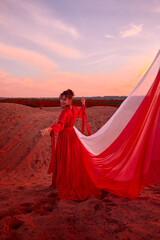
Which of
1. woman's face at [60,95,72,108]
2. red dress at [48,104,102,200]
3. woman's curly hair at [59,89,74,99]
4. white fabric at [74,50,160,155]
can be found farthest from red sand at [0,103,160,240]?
woman's curly hair at [59,89,74,99]

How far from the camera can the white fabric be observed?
2.75 metres

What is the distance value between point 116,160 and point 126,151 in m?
0.29

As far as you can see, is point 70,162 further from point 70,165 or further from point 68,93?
point 68,93

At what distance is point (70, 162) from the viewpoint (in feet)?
10.2

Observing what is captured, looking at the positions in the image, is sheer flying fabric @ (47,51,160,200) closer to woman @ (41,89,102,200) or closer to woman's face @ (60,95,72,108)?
woman @ (41,89,102,200)

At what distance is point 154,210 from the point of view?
→ 2328mm

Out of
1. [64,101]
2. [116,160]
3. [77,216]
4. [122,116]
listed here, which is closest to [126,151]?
[116,160]

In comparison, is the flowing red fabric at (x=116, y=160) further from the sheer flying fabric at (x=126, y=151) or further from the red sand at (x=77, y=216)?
the red sand at (x=77, y=216)

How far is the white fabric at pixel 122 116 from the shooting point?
275 cm

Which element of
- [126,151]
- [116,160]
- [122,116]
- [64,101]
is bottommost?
[116,160]

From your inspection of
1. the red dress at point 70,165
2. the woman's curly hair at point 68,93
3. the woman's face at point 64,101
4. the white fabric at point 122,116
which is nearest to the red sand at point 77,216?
the red dress at point 70,165

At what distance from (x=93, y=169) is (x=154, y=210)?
1171 millimetres

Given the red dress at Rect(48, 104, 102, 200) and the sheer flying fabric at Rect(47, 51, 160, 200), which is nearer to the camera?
the sheer flying fabric at Rect(47, 51, 160, 200)

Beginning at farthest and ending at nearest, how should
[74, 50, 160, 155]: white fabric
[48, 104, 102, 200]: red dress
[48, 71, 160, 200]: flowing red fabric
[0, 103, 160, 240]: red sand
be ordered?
[48, 104, 102, 200]: red dress
[74, 50, 160, 155]: white fabric
[48, 71, 160, 200]: flowing red fabric
[0, 103, 160, 240]: red sand
